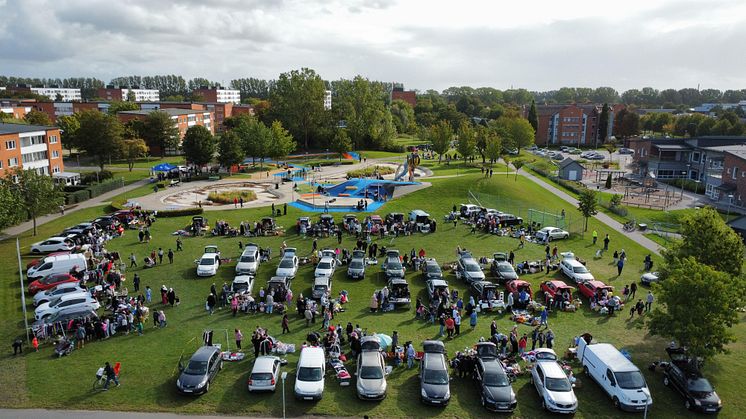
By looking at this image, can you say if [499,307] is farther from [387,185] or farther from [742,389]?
[387,185]

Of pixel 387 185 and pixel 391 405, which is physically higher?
pixel 387 185

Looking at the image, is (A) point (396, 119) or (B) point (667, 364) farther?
(A) point (396, 119)

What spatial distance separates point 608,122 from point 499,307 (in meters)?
119

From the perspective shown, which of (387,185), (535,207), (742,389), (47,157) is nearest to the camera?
(742,389)

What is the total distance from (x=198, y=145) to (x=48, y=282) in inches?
1663

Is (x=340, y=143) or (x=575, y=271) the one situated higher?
(x=340, y=143)

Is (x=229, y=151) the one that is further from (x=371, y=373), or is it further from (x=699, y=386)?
(x=699, y=386)

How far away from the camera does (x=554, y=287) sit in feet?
104

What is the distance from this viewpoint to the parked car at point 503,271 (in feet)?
111

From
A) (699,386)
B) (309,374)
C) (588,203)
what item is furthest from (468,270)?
(588,203)

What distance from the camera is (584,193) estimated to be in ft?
155

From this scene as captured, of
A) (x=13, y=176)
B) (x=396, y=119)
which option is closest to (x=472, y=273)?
(x=13, y=176)

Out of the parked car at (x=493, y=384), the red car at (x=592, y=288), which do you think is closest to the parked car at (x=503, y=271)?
the red car at (x=592, y=288)

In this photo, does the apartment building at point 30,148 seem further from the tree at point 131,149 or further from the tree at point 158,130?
the tree at point 158,130
